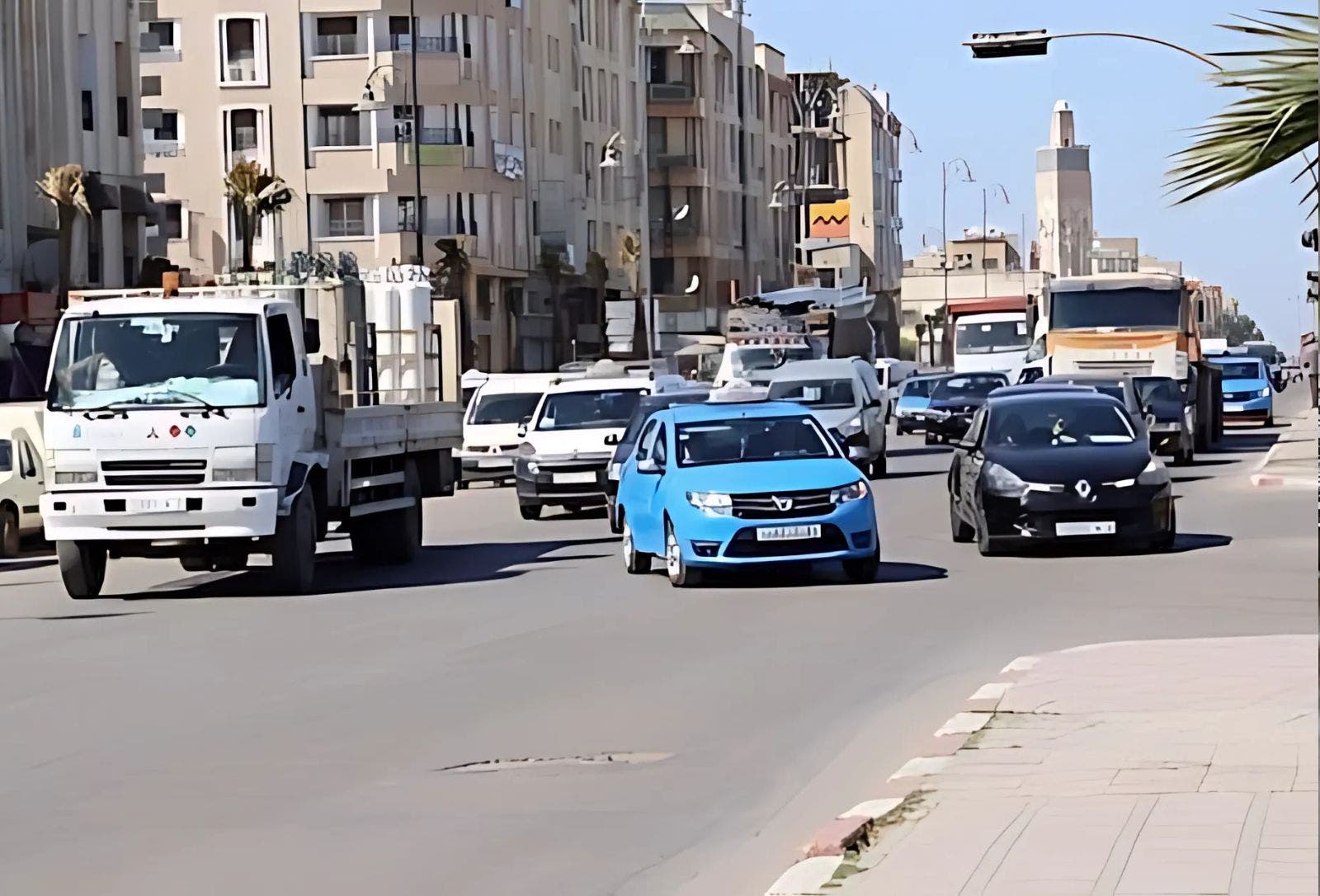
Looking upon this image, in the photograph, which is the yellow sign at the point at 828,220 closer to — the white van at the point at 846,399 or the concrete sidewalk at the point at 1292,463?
the concrete sidewalk at the point at 1292,463

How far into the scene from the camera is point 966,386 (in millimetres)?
57312

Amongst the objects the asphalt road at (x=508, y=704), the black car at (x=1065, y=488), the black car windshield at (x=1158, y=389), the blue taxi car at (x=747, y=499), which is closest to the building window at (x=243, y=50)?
the black car windshield at (x=1158, y=389)

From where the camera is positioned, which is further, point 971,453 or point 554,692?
point 971,453

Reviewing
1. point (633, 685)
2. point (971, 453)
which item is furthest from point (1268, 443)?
point (633, 685)

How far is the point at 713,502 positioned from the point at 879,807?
1215cm

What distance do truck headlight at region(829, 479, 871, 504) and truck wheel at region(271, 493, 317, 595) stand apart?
15.1 feet

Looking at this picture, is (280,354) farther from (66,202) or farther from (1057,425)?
(66,202)

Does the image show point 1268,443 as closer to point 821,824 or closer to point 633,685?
point 633,685

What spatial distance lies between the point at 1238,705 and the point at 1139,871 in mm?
4264

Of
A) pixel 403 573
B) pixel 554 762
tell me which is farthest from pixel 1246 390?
pixel 554 762

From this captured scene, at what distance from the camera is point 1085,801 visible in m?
9.52

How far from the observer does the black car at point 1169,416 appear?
41.2 m

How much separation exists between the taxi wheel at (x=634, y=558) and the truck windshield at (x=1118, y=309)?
22705mm

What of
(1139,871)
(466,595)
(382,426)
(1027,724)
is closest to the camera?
(1139,871)
